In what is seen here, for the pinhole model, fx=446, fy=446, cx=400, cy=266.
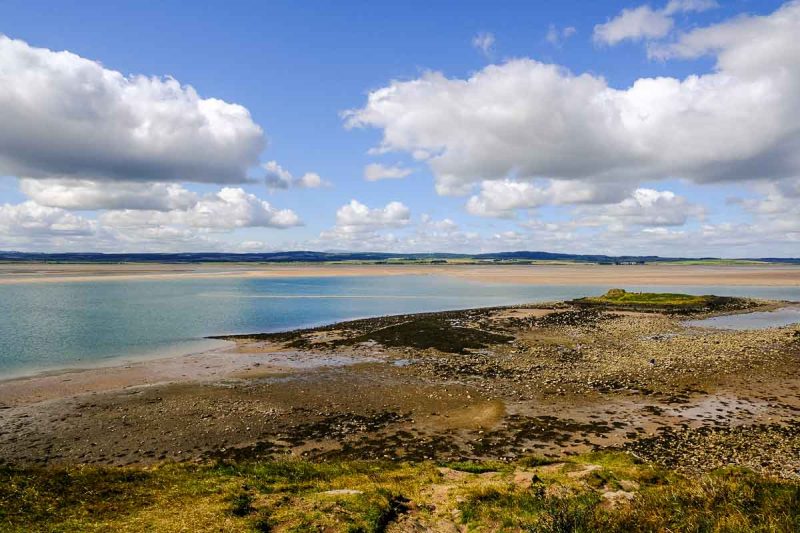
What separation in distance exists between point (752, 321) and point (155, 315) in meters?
81.2

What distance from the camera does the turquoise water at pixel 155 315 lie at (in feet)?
136

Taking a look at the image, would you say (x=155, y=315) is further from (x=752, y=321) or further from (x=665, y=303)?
(x=752, y=321)

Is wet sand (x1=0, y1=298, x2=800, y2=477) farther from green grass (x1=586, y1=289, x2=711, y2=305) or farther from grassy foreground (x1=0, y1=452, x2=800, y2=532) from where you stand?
green grass (x1=586, y1=289, x2=711, y2=305)

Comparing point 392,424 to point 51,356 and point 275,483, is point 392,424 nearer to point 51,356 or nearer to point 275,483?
point 275,483

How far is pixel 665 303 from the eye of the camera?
71.4 metres

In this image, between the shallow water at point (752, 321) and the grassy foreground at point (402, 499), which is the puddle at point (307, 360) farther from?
the shallow water at point (752, 321)

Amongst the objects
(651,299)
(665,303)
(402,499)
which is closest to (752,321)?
(665,303)

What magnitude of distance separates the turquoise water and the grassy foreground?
28.8 meters

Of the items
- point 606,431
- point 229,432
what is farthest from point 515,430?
point 229,432

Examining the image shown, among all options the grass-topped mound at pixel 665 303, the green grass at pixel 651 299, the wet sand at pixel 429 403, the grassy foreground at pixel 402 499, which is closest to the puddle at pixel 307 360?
the wet sand at pixel 429 403

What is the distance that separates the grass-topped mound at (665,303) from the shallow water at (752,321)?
4645 millimetres

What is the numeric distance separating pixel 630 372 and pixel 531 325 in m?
21.9

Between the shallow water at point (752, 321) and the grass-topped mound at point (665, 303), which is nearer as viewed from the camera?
the shallow water at point (752, 321)

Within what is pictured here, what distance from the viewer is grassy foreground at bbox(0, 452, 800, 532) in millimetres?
9883
